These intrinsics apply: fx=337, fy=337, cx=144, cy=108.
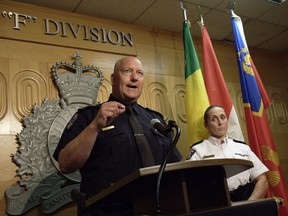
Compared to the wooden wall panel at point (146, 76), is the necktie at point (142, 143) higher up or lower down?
lower down

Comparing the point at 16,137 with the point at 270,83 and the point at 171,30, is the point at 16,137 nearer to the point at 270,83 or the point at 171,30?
the point at 171,30

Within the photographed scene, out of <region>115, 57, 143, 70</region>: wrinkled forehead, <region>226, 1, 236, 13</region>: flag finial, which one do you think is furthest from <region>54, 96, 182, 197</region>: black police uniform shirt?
<region>226, 1, 236, 13</region>: flag finial

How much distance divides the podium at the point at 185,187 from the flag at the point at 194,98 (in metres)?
1.61

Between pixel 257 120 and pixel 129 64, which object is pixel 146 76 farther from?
pixel 129 64

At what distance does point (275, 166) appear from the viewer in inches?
112

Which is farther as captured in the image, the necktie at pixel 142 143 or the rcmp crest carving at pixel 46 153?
the rcmp crest carving at pixel 46 153

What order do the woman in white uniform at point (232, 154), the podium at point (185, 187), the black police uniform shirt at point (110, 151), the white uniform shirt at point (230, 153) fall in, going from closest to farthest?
the podium at point (185, 187), the black police uniform shirt at point (110, 151), the woman in white uniform at point (232, 154), the white uniform shirt at point (230, 153)

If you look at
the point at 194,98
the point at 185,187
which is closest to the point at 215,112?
the point at 194,98

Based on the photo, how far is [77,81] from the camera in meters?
2.70

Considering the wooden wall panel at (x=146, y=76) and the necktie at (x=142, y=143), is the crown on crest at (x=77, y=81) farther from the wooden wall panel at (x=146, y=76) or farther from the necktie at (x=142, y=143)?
the necktie at (x=142, y=143)

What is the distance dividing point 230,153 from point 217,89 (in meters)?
0.85

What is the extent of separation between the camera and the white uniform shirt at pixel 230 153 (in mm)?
2275

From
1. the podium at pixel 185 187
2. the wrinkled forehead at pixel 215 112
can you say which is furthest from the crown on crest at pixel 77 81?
the podium at pixel 185 187

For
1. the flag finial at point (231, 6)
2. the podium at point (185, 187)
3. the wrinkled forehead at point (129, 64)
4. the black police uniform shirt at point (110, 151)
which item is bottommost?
the podium at point (185, 187)
